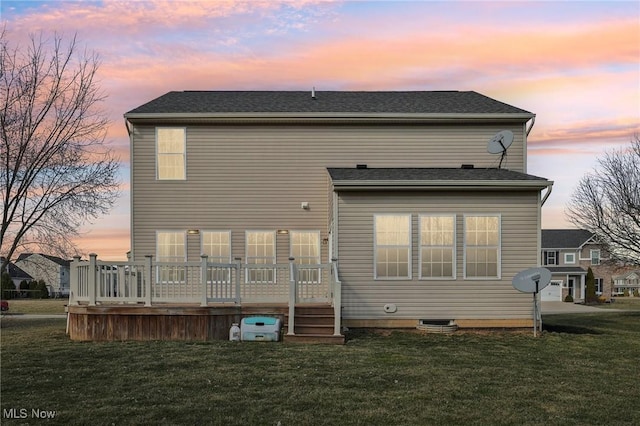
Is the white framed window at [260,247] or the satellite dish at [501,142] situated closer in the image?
the satellite dish at [501,142]

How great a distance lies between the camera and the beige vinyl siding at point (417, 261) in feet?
49.6

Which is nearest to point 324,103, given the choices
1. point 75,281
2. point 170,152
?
point 170,152

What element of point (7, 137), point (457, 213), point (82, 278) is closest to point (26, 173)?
point (7, 137)

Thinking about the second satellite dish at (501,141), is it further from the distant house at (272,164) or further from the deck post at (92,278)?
the deck post at (92,278)

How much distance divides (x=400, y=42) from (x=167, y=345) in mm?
9620

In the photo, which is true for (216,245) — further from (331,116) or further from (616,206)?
(616,206)

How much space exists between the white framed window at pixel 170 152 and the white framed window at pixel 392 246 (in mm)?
6063

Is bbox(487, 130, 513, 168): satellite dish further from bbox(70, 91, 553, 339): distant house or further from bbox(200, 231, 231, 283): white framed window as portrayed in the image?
bbox(200, 231, 231, 283): white framed window

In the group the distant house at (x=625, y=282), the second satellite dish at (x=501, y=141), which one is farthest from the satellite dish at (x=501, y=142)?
the distant house at (x=625, y=282)

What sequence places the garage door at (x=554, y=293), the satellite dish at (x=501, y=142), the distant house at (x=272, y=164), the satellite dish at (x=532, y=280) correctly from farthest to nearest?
the garage door at (x=554, y=293) < the distant house at (x=272, y=164) < the satellite dish at (x=501, y=142) < the satellite dish at (x=532, y=280)

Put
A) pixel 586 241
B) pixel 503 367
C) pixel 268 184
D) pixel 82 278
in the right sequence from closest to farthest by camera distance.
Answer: pixel 503 367, pixel 82 278, pixel 268 184, pixel 586 241

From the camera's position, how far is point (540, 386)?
9.26 m

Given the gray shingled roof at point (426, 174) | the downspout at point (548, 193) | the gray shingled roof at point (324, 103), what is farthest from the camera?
the gray shingled roof at point (324, 103)

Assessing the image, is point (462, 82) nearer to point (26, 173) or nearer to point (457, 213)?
point (457, 213)
